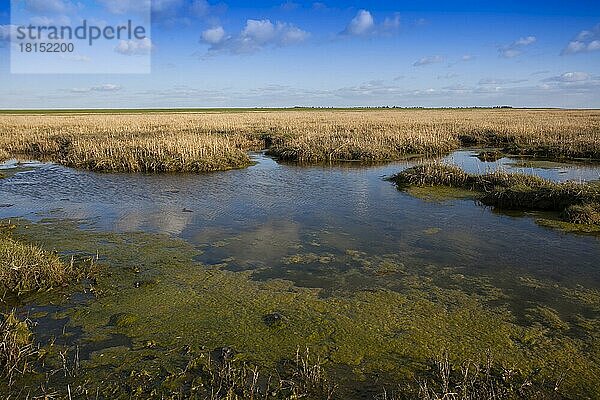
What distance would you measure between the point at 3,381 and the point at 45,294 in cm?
213

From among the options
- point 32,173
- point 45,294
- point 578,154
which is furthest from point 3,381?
point 578,154

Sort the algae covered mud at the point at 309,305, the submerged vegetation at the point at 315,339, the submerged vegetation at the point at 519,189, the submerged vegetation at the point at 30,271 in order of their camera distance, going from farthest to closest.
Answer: the submerged vegetation at the point at 519,189 < the submerged vegetation at the point at 30,271 < the algae covered mud at the point at 309,305 < the submerged vegetation at the point at 315,339

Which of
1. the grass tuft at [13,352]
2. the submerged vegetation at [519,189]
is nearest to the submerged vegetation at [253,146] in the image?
the submerged vegetation at [519,189]

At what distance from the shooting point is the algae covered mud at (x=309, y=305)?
4352mm

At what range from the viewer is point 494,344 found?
5.01 m

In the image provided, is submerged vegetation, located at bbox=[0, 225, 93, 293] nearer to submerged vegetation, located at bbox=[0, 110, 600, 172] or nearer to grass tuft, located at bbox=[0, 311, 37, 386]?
grass tuft, located at bbox=[0, 311, 37, 386]

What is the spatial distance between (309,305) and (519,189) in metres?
8.22

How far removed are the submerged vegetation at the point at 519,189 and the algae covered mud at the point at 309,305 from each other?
56 cm

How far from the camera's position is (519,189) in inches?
464

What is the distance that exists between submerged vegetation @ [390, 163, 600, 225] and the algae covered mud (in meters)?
0.56

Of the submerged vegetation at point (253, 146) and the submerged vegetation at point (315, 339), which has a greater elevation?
the submerged vegetation at point (253, 146)

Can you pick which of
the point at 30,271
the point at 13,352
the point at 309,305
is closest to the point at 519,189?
the point at 309,305

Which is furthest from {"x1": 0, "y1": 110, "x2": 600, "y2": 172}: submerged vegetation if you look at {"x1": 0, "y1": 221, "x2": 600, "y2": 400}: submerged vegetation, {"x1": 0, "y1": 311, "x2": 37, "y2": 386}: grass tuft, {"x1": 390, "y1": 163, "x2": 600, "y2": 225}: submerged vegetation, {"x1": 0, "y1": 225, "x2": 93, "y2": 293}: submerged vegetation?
{"x1": 0, "y1": 311, "x2": 37, "y2": 386}: grass tuft

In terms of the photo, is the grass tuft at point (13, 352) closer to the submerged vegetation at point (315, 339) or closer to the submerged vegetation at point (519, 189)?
the submerged vegetation at point (315, 339)
